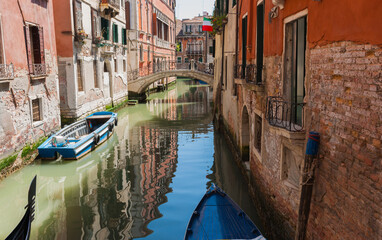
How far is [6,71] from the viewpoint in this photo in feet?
28.8

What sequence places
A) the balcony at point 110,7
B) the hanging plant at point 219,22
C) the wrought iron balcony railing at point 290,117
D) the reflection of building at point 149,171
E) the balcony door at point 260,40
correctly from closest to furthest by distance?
the wrought iron balcony railing at point 290,117 → the reflection of building at point 149,171 → the balcony door at point 260,40 → the hanging plant at point 219,22 → the balcony at point 110,7

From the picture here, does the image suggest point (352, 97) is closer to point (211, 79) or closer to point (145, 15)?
point (211, 79)

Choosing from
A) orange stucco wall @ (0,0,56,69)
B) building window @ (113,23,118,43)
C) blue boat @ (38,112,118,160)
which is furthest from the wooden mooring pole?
building window @ (113,23,118,43)

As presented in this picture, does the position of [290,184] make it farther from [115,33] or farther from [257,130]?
[115,33]

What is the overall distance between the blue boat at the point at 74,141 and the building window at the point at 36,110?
2.66ft

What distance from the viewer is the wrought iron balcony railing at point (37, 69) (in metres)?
10.3

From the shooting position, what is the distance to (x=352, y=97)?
3.36 meters

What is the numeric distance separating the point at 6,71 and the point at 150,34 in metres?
20.9

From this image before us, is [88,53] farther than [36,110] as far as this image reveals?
Yes

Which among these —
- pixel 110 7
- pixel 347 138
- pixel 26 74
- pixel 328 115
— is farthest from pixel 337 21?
pixel 110 7

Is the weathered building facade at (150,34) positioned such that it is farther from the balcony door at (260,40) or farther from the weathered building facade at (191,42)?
the balcony door at (260,40)

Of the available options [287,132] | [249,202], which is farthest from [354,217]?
[249,202]

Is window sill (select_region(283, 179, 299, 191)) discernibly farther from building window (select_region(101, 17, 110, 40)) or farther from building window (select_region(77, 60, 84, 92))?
building window (select_region(101, 17, 110, 40))

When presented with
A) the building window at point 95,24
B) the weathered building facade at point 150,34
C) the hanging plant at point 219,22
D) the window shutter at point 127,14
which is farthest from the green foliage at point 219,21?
the window shutter at point 127,14
